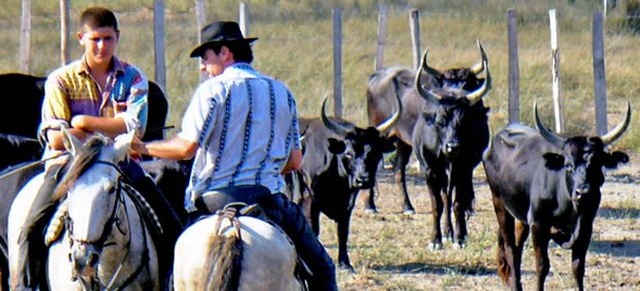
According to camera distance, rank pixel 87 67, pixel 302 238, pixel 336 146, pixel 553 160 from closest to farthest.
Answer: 1. pixel 302 238
2. pixel 87 67
3. pixel 553 160
4. pixel 336 146

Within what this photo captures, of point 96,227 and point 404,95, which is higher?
point 404,95

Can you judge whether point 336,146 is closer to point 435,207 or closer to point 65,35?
point 435,207

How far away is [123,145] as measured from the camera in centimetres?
688

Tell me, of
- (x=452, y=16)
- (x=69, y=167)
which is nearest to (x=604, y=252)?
(x=69, y=167)

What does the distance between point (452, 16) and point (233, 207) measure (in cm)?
2775

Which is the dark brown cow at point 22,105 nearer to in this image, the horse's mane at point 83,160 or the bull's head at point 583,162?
the bull's head at point 583,162

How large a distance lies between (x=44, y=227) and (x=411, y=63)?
2247 cm

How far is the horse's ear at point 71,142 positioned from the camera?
22.3 ft

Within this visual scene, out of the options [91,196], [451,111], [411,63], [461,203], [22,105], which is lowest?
[461,203]

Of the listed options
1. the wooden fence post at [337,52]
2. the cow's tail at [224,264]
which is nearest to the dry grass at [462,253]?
the wooden fence post at [337,52]

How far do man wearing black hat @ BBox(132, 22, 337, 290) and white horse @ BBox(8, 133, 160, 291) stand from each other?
1.09 feet

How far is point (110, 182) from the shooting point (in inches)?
260

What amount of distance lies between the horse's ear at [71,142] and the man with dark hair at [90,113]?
1.66 feet

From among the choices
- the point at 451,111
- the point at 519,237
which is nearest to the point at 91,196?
the point at 519,237
